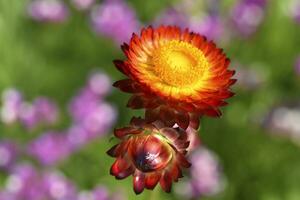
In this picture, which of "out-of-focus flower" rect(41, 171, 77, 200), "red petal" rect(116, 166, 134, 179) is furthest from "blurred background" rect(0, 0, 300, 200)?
"red petal" rect(116, 166, 134, 179)

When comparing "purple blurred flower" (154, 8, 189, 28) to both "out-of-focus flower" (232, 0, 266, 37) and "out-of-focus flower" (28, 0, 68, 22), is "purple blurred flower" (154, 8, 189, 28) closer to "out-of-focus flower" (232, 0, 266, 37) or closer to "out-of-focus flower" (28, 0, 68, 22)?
"out-of-focus flower" (232, 0, 266, 37)

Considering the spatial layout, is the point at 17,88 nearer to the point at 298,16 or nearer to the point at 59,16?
the point at 59,16

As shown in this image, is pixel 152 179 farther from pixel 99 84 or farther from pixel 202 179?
pixel 99 84

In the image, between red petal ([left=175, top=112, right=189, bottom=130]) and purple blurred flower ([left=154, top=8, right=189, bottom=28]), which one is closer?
red petal ([left=175, top=112, right=189, bottom=130])

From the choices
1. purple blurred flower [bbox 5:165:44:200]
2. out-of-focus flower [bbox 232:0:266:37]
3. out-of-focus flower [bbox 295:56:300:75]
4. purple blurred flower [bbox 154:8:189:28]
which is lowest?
purple blurred flower [bbox 5:165:44:200]

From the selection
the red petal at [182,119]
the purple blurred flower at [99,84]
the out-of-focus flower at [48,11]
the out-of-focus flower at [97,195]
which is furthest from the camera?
the out-of-focus flower at [48,11]

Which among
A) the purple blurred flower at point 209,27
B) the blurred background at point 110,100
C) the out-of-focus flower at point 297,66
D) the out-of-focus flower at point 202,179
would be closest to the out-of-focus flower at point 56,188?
the blurred background at point 110,100

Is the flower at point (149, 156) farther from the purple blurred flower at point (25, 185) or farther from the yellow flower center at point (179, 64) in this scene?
the purple blurred flower at point (25, 185)

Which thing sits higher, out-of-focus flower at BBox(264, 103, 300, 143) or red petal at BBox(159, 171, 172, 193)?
out-of-focus flower at BBox(264, 103, 300, 143)
